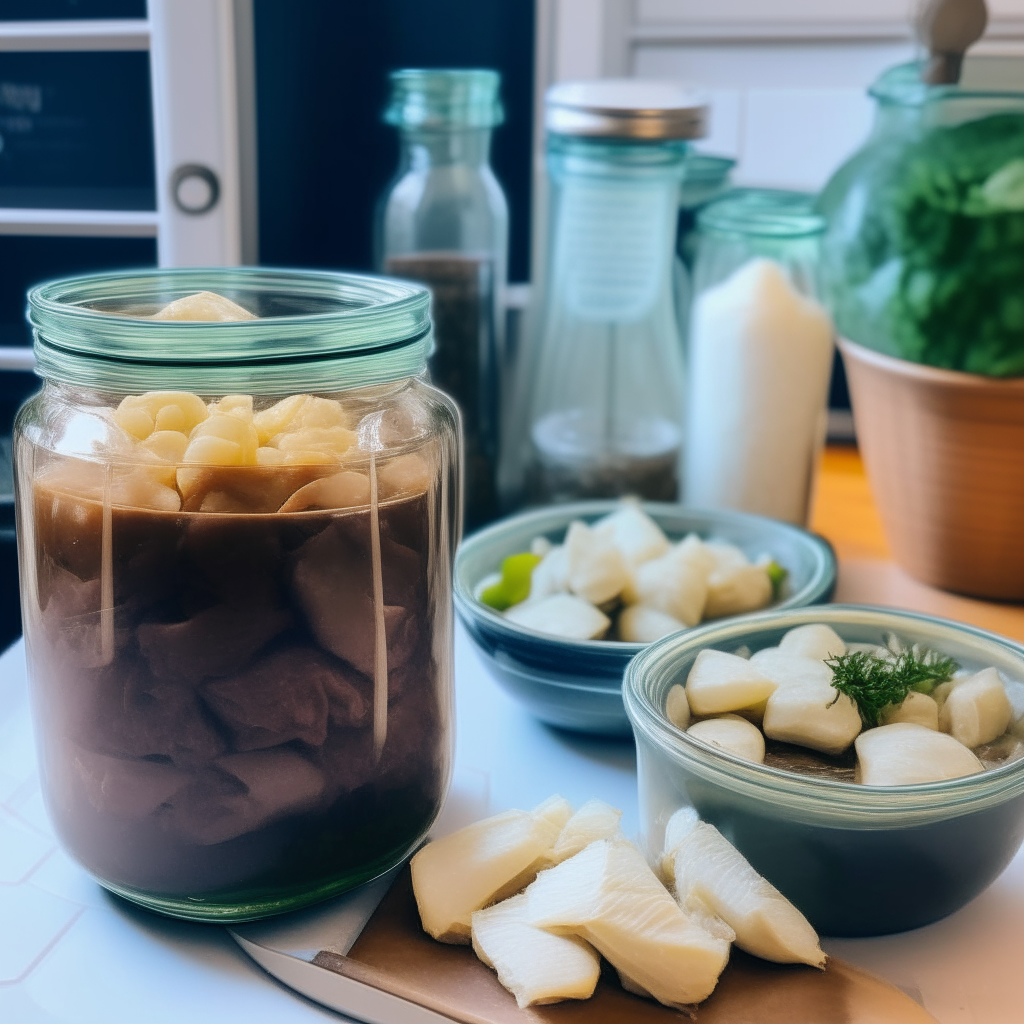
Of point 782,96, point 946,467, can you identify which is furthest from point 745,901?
point 782,96

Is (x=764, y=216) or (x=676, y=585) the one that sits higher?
(x=764, y=216)

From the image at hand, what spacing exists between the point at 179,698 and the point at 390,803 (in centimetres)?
11

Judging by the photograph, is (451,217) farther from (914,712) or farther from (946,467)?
(914,712)

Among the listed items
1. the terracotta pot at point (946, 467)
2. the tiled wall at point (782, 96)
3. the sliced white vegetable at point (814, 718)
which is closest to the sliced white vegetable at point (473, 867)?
the sliced white vegetable at point (814, 718)

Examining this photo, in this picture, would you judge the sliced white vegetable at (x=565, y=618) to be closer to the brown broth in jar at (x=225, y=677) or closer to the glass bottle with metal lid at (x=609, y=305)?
the brown broth in jar at (x=225, y=677)

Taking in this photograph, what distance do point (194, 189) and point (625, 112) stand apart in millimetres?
384

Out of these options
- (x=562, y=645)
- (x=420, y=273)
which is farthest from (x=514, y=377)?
(x=562, y=645)

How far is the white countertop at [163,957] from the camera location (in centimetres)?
48

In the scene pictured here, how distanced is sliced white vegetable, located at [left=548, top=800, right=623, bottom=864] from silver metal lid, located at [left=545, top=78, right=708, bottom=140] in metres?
0.59

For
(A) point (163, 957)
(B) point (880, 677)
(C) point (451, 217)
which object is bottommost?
(A) point (163, 957)

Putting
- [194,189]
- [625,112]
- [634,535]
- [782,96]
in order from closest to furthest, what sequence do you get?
[634,535]
[625,112]
[194,189]
[782,96]

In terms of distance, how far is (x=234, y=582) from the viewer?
46 cm

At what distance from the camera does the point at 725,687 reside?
1.82ft

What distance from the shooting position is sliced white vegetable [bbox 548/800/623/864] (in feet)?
1.73
